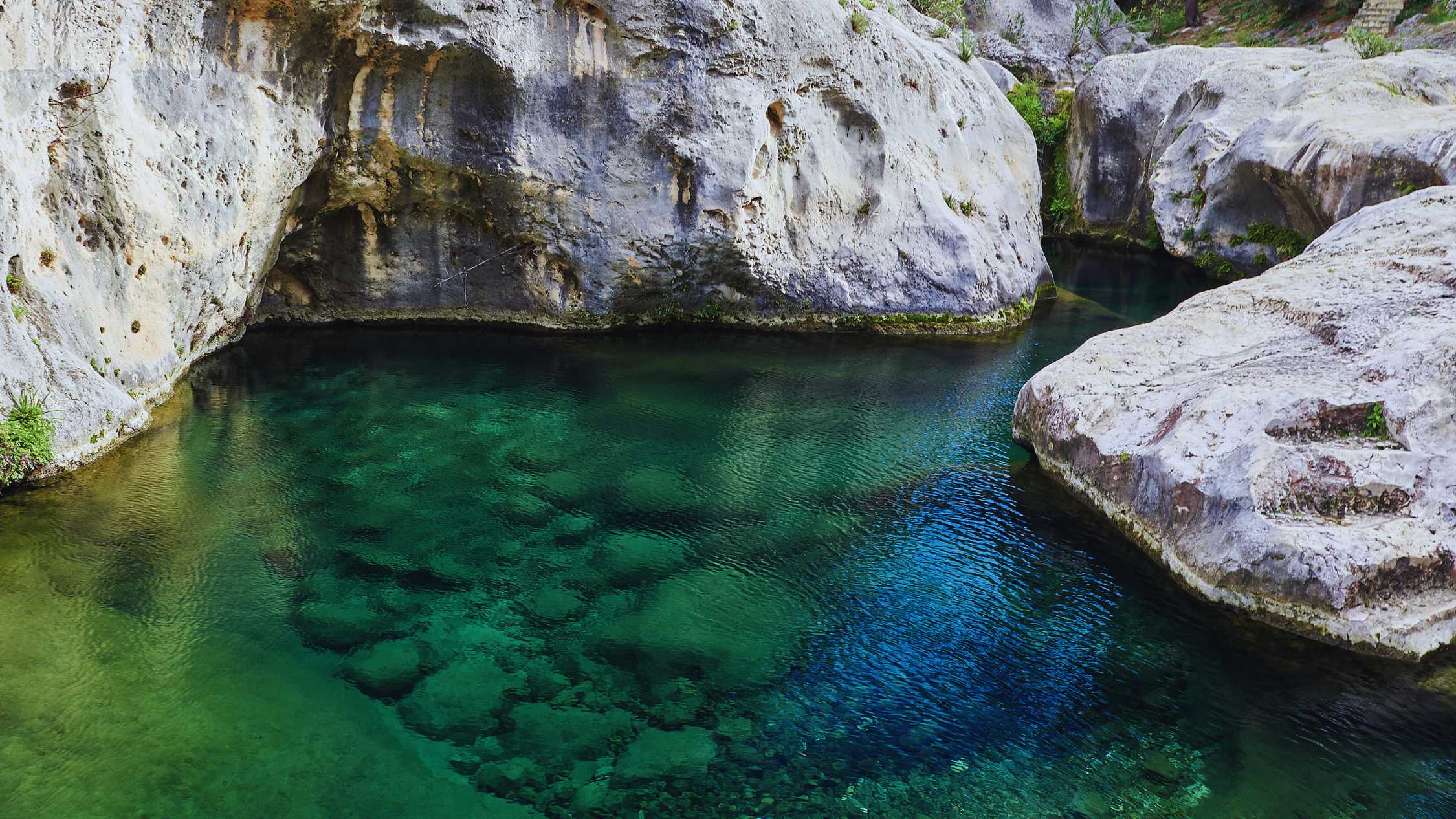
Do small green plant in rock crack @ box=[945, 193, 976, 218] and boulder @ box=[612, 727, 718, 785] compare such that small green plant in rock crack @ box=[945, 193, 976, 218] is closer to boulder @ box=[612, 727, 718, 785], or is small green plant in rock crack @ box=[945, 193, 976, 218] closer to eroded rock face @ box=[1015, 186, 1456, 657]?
eroded rock face @ box=[1015, 186, 1456, 657]

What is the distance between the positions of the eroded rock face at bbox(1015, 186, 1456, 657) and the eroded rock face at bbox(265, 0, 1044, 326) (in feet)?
29.8

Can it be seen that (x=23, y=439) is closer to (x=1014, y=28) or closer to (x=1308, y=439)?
(x=1308, y=439)

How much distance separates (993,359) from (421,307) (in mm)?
12557

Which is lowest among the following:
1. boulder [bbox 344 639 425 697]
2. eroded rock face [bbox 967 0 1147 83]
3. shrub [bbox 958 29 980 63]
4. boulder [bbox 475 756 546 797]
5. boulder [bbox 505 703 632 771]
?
boulder [bbox 475 756 546 797]

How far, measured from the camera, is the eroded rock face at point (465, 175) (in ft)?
42.8

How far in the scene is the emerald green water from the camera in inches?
321

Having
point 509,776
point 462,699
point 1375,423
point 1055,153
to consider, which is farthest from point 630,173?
point 1055,153

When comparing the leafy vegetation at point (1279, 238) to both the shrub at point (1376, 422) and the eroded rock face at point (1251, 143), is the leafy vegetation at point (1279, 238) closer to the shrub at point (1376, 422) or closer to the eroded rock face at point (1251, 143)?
the eroded rock face at point (1251, 143)

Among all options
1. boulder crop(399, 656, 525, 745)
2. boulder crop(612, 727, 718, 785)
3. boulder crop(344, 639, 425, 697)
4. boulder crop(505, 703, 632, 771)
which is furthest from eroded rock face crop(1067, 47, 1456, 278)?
boulder crop(344, 639, 425, 697)

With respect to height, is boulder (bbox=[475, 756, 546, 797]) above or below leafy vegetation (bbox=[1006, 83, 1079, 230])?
below

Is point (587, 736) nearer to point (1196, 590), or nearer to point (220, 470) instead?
point (1196, 590)

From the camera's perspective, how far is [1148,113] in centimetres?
3303

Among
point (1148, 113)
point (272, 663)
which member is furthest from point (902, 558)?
point (1148, 113)

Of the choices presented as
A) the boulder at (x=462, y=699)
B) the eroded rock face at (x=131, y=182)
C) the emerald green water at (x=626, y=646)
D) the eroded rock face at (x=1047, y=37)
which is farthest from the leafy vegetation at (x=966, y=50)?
the boulder at (x=462, y=699)
